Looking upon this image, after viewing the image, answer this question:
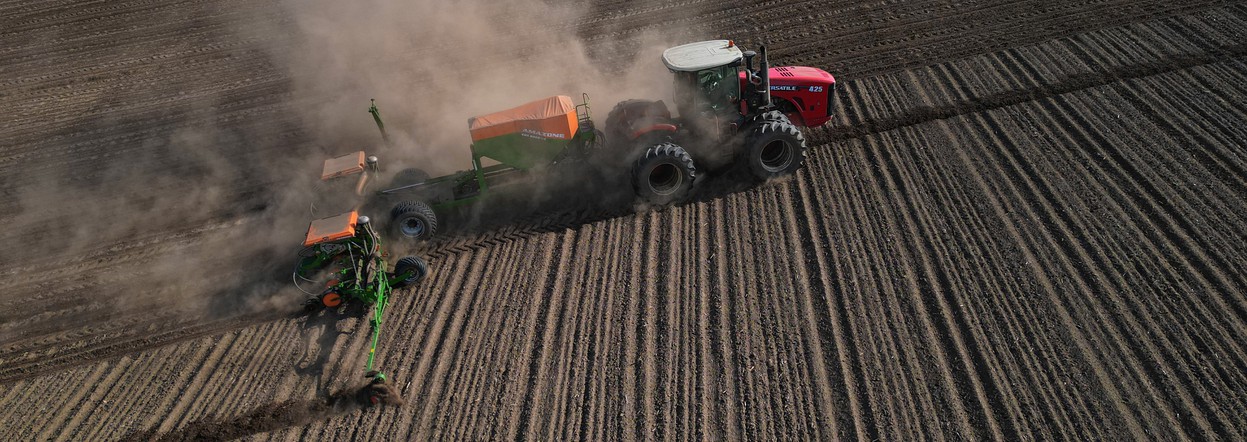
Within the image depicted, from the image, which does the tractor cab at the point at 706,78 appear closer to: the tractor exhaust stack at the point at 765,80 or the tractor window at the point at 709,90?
the tractor window at the point at 709,90

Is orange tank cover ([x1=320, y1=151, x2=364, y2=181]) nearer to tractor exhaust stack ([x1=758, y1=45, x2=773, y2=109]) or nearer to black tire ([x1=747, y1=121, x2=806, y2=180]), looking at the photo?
black tire ([x1=747, y1=121, x2=806, y2=180])

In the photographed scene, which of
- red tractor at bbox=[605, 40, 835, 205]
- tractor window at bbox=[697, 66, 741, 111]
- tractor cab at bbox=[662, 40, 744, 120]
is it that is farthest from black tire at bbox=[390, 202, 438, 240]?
tractor window at bbox=[697, 66, 741, 111]

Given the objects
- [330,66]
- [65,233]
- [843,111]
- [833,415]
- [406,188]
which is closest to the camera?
[833,415]

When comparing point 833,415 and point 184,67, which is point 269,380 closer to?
point 833,415

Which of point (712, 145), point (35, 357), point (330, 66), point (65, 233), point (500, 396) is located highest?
point (330, 66)

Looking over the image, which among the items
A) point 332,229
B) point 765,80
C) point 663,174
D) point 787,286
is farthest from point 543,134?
point 787,286

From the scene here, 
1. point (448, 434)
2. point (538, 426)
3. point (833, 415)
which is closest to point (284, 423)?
point (448, 434)
